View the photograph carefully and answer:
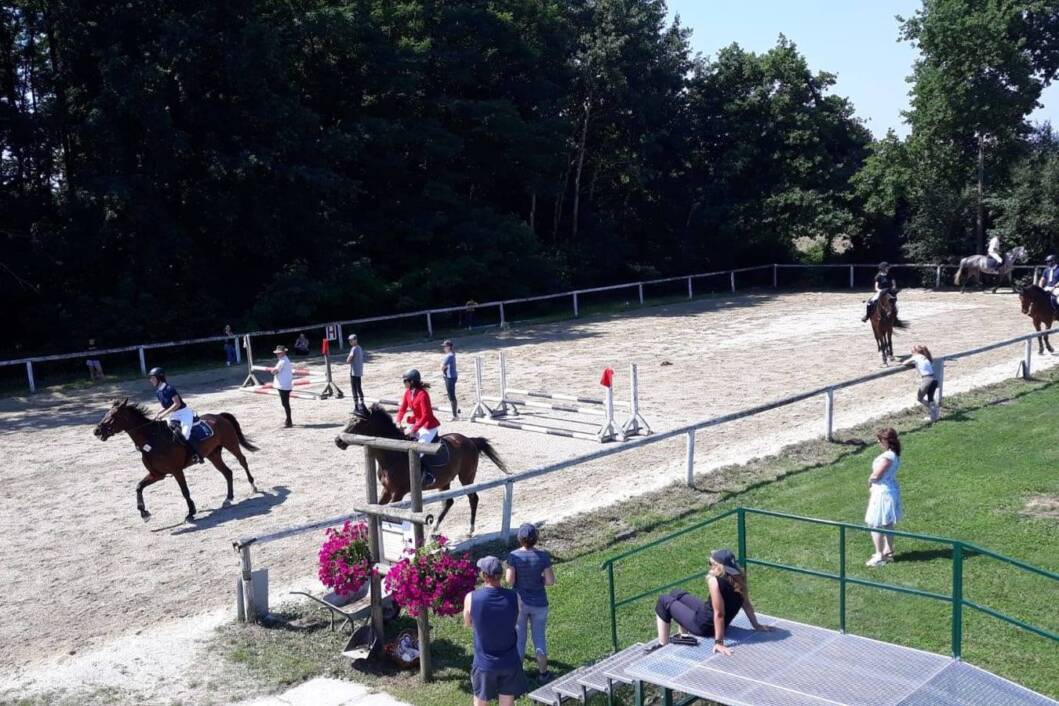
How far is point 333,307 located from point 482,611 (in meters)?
29.1

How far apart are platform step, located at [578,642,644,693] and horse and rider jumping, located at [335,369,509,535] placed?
478cm

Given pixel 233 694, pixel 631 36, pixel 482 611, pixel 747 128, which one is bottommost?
pixel 233 694

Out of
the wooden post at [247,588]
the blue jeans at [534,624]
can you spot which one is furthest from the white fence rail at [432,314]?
the blue jeans at [534,624]

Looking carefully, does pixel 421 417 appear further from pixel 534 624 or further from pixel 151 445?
pixel 534 624

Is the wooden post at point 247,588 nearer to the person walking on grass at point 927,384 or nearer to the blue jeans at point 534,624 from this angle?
the blue jeans at point 534,624

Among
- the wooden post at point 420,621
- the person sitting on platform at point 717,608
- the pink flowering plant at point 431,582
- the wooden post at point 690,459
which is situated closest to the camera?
the person sitting on platform at point 717,608

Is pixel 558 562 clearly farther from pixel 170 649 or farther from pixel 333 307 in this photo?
pixel 333 307

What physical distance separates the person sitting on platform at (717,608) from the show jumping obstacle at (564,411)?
9000 mm

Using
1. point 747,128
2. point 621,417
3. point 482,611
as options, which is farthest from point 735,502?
point 747,128

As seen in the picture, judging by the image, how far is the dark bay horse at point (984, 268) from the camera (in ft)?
125

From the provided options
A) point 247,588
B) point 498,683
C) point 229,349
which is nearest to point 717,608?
point 498,683

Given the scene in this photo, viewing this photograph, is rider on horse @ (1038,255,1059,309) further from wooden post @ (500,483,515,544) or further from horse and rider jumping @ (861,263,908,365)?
wooden post @ (500,483,515,544)

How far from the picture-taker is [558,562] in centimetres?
1161

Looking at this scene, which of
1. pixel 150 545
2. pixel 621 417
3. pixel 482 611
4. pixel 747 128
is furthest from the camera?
pixel 747 128
